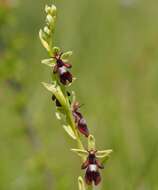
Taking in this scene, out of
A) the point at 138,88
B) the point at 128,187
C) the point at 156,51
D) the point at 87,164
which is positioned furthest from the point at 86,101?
the point at 87,164

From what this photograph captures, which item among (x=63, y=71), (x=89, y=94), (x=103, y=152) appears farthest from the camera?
(x=89, y=94)

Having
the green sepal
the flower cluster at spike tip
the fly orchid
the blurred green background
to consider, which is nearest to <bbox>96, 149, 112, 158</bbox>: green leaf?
the fly orchid

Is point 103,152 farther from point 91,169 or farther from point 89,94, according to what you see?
point 89,94

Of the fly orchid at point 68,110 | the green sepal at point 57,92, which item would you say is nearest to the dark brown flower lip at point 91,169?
the fly orchid at point 68,110

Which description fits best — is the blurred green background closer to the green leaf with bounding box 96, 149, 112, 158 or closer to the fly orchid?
the green leaf with bounding box 96, 149, 112, 158

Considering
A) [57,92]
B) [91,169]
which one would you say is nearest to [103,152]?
[91,169]

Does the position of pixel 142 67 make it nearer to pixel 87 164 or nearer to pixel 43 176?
pixel 43 176

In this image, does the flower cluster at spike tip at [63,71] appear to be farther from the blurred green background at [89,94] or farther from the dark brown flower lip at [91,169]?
the blurred green background at [89,94]

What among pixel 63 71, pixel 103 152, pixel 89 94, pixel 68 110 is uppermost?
pixel 89 94
